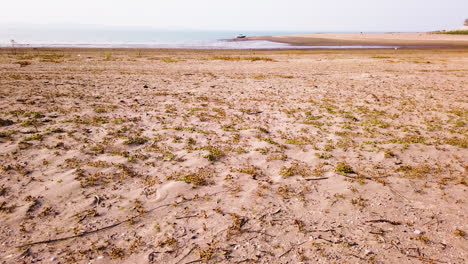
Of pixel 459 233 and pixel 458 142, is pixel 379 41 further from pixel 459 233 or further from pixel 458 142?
pixel 459 233

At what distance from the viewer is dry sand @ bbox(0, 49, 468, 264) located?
155 inches

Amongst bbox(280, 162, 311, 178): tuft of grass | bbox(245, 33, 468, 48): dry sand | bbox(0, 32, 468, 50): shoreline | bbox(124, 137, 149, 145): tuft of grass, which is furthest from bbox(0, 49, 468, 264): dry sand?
bbox(245, 33, 468, 48): dry sand

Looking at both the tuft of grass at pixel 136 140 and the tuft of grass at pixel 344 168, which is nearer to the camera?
the tuft of grass at pixel 344 168

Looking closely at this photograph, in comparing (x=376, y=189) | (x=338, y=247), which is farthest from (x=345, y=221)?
(x=376, y=189)

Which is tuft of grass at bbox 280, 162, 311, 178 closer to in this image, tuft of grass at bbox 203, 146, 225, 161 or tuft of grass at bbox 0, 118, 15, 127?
tuft of grass at bbox 203, 146, 225, 161

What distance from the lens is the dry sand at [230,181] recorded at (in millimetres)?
3932

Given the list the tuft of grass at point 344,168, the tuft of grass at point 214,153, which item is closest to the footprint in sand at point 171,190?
the tuft of grass at point 214,153

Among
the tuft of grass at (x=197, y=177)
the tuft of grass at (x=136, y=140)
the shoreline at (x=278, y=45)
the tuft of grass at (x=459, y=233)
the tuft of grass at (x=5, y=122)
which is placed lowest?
the tuft of grass at (x=459, y=233)

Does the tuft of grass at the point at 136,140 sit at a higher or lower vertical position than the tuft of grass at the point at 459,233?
higher

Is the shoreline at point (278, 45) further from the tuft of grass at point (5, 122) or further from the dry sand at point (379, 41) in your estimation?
the tuft of grass at point (5, 122)

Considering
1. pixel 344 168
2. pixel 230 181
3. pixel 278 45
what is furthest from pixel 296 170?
pixel 278 45

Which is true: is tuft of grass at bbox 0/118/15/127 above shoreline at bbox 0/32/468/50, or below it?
below

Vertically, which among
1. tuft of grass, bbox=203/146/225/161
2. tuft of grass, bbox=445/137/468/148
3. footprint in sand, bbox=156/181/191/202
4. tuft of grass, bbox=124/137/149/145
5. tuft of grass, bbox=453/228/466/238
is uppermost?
tuft of grass, bbox=124/137/149/145

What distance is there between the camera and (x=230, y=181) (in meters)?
5.60
